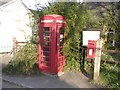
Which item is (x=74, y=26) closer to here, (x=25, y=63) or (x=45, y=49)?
(x=45, y=49)

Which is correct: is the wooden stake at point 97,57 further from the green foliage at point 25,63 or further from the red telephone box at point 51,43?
the green foliage at point 25,63

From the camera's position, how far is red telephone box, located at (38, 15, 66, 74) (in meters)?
4.79

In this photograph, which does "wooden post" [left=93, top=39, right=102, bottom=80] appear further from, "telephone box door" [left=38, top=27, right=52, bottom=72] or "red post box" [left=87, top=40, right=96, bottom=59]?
"telephone box door" [left=38, top=27, right=52, bottom=72]

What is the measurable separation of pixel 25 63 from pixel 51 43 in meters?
1.48

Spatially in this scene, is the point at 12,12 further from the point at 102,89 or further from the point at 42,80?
the point at 102,89

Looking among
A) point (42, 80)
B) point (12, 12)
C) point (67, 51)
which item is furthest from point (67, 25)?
point (12, 12)

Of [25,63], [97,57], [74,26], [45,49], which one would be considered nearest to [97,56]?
[97,57]

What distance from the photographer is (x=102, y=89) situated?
4035 millimetres

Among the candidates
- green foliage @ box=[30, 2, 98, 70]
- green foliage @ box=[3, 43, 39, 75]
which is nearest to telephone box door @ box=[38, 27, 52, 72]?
green foliage @ box=[3, 43, 39, 75]

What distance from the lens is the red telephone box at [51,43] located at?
4.79 m

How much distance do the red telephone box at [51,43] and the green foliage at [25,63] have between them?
13.8 inches

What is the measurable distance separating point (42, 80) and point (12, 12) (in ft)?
24.2

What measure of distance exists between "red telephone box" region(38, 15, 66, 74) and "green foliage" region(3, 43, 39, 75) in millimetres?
350

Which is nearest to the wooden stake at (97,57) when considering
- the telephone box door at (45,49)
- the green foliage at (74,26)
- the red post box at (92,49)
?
the red post box at (92,49)
